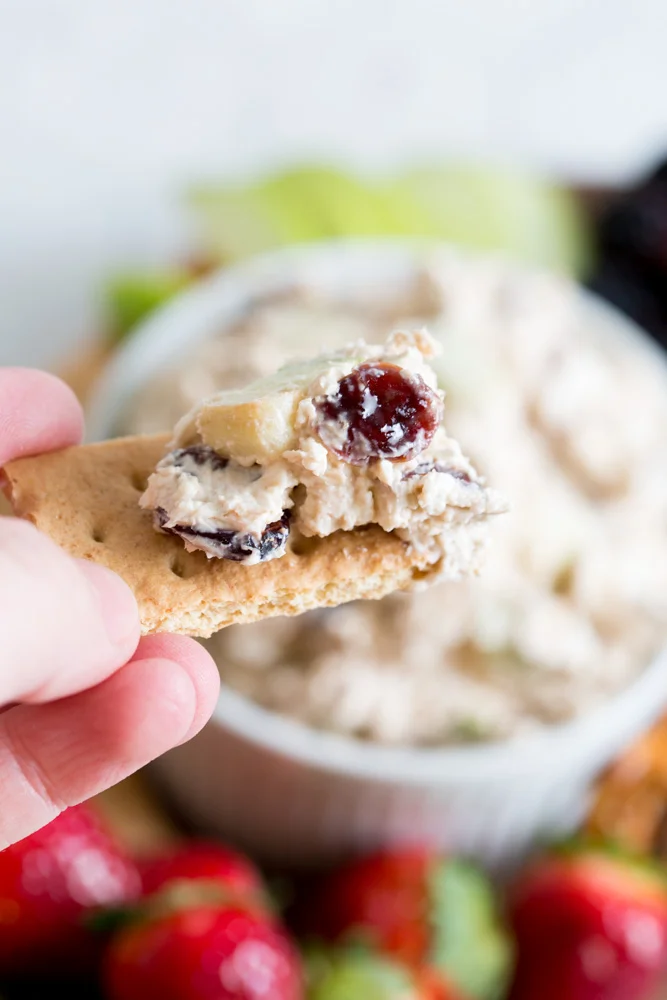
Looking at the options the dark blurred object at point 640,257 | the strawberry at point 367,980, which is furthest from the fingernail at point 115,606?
the dark blurred object at point 640,257

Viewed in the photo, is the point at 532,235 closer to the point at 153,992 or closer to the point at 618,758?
the point at 618,758

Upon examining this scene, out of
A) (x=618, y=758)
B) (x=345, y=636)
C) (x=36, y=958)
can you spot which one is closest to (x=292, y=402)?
(x=345, y=636)

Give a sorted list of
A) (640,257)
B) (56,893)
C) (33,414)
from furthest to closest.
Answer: (640,257)
(56,893)
(33,414)

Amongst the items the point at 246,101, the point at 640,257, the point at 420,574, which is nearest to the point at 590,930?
the point at 420,574

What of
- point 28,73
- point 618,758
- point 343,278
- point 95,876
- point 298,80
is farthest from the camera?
point 298,80

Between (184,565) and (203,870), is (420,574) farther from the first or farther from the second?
(203,870)

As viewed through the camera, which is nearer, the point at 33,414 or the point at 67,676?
the point at 67,676

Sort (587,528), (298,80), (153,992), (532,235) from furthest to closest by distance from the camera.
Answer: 1. (298,80)
2. (532,235)
3. (587,528)
4. (153,992)
